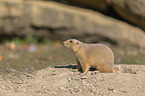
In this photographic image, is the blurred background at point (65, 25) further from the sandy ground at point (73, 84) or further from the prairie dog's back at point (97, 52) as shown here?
the sandy ground at point (73, 84)

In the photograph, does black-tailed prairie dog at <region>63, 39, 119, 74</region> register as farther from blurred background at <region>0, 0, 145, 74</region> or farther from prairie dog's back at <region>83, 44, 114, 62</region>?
blurred background at <region>0, 0, 145, 74</region>

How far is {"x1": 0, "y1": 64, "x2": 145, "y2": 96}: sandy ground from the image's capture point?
383 centimetres

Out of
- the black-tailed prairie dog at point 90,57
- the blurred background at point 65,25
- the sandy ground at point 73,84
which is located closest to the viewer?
the sandy ground at point 73,84

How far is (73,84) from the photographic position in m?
4.14

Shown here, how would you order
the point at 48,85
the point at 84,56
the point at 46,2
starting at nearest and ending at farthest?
the point at 48,85
the point at 84,56
the point at 46,2

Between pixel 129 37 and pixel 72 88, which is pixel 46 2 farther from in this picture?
pixel 72 88

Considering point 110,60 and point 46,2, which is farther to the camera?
point 46,2

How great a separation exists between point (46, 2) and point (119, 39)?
13.4 feet

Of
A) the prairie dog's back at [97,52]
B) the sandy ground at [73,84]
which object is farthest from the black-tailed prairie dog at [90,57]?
the sandy ground at [73,84]

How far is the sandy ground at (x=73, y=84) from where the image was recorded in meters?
3.83

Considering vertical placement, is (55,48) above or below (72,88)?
above

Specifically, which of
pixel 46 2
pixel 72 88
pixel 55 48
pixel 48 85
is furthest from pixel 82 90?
pixel 46 2

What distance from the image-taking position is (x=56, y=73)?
4.83 m

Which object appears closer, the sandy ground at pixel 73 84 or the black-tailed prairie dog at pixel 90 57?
the sandy ground at pixel 73 84
